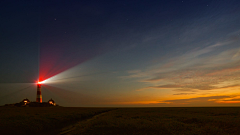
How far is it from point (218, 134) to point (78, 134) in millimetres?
15101

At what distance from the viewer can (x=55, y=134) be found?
20.3 meters

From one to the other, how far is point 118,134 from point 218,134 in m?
10.6

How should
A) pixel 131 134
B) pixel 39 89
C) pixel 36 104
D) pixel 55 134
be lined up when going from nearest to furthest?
1. pixel 131 134
2. pixel 55 134
3. pixel 36 104
4. pixel 39 89

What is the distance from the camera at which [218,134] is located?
1745cm

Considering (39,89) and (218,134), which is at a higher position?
(39,89)

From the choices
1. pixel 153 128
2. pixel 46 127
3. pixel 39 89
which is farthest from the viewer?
pixel 39 89

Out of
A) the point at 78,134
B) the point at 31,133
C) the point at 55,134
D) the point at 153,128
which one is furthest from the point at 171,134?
the point at 31,133

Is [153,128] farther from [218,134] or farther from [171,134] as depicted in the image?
[218,134]

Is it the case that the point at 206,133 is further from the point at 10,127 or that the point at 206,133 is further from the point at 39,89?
the point at 39,89

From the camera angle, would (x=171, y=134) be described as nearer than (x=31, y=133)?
Yes

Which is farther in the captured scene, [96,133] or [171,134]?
[96,133]

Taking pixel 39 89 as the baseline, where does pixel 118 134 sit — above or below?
below

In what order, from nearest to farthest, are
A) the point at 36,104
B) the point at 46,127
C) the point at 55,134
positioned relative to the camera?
the point at 55,134
the point at 46,127
the point at 36,104

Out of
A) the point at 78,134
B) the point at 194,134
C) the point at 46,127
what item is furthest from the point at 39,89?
the point at 194,134
